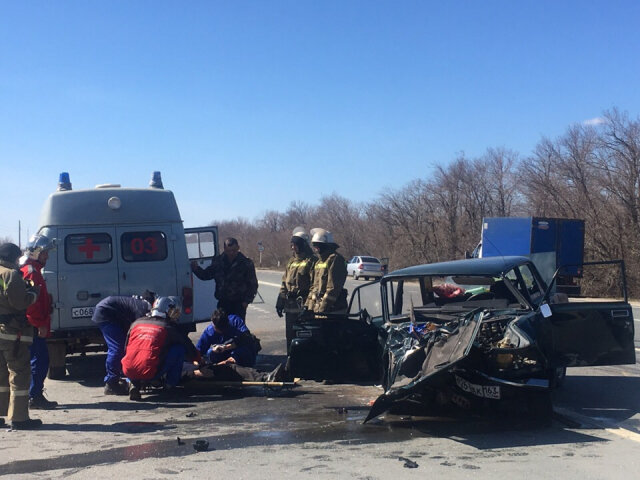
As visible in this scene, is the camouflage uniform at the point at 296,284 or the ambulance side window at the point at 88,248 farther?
the ambulance side window at the point at 88,248

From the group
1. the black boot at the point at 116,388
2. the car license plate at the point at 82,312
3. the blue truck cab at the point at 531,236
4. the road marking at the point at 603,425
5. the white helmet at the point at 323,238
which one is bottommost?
the road marking at the point at 603,425

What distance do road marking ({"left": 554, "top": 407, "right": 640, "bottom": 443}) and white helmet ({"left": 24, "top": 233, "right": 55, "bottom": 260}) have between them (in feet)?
19.4

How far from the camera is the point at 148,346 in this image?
767 centimetres

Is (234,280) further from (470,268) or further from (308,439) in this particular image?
(308,439)

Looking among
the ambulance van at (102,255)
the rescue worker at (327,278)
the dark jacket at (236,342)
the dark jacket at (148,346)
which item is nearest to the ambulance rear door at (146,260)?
the ambulance van at (102,255)

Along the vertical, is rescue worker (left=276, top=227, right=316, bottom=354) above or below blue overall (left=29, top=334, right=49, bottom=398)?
above

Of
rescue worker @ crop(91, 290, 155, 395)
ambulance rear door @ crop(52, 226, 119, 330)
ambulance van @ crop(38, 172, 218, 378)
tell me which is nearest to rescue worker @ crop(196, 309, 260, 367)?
rescue worker @ crop(91, 290, 155, 395)

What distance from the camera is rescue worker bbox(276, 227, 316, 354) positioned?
364 inches

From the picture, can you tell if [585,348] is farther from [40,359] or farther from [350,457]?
[40,359]

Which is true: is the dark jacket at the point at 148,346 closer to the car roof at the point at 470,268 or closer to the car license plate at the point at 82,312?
the car license plate at the point at 82,312

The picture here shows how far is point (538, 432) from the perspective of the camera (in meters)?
6.09

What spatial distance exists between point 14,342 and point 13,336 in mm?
59

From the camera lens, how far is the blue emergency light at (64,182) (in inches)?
400

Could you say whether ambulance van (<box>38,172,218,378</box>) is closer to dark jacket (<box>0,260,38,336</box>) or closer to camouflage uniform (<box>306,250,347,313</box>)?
camouflage uniform (<box>306,250,347,313</box>)
